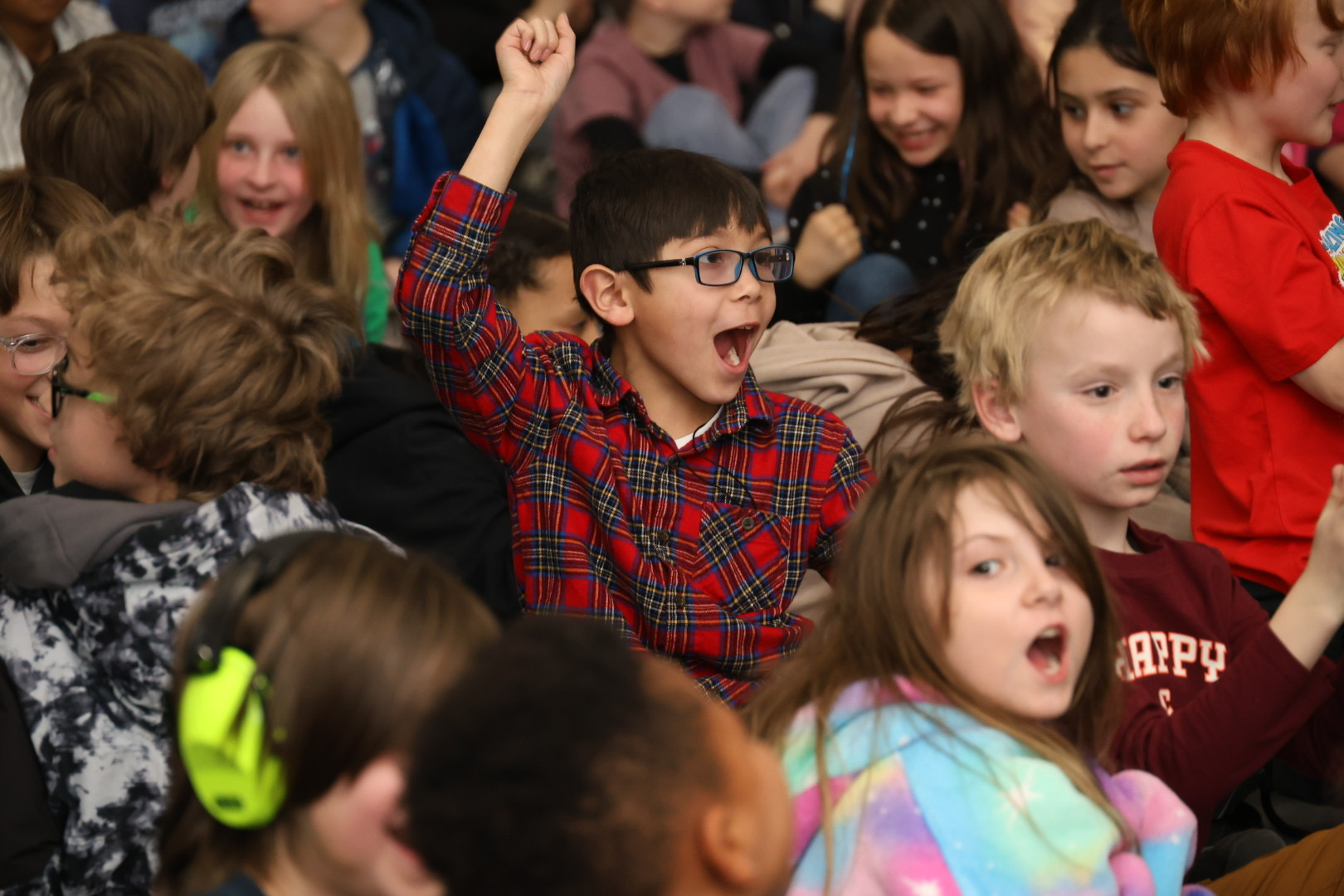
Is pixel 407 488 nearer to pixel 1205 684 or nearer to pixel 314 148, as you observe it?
pixel 314 148

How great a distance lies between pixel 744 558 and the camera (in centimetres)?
206

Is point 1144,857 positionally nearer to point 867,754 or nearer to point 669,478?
point 867,754

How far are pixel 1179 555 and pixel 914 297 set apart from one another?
2.98 ft

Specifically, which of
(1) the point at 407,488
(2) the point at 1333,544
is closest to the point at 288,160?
(1) the point at 407,488

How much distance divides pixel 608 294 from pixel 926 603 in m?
0.90

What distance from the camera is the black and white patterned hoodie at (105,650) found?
64.9 inches

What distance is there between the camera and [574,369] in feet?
6.94

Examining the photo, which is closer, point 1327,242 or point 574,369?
point 574,369

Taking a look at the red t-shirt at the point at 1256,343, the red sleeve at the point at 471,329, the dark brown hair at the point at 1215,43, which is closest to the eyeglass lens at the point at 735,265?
the red sleeve at the point at 471,329

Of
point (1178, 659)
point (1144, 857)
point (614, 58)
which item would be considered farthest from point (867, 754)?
point (614, 58)

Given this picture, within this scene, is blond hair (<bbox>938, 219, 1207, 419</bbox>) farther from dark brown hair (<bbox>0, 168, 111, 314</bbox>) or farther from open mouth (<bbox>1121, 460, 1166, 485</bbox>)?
dark brown hair (<bbox>0, 168, 111, 314</bbox>)

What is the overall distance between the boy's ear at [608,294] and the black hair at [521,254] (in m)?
0.70

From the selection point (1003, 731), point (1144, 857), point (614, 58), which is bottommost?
point (1144, 857)

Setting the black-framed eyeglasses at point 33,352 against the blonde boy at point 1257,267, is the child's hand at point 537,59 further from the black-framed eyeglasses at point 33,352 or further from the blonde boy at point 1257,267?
the blonde boy at point 1257,267
